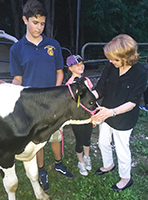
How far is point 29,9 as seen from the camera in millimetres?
2092

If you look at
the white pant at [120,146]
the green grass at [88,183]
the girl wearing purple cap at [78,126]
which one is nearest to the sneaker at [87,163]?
the green grass at [88,183]

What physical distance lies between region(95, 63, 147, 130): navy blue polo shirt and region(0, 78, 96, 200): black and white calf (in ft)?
1.12

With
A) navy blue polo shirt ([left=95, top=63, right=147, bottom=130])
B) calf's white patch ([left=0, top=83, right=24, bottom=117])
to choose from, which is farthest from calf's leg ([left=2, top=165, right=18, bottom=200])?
navy blue polo shirt ([left=95, top=63, right=147, bottom=130])

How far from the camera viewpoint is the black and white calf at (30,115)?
1852mm

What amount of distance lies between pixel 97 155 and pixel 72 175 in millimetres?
727

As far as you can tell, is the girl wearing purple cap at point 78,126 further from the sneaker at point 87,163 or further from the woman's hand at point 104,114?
the woman's hand at point 104,114

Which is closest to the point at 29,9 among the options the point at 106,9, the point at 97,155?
the point at 97,155

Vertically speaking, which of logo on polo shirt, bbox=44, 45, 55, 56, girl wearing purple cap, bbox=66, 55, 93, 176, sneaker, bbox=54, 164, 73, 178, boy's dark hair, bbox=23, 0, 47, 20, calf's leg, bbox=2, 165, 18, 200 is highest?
boy's dark hair, bbox=23, 0, 47, 20

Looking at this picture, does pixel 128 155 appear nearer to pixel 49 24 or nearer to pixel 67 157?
pixel 67 157

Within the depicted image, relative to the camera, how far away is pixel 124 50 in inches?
76.6

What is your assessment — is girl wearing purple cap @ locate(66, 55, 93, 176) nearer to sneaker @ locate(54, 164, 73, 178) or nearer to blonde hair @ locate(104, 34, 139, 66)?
→ sneaker @ locate(54, 164, 73, 178)

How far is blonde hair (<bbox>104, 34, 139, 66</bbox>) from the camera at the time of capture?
1.95 m

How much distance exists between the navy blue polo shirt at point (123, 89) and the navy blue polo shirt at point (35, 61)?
2.28ft

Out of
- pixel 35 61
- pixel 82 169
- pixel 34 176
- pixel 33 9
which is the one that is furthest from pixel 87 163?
pixel 33 9
